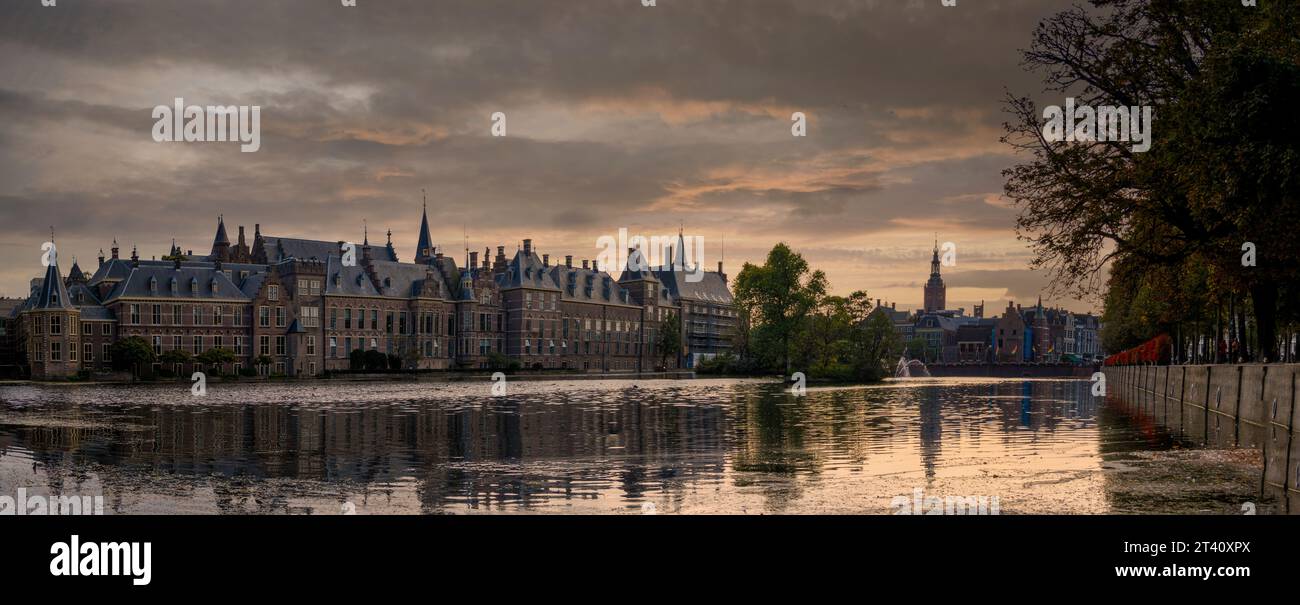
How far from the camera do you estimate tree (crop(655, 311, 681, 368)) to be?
14900cm

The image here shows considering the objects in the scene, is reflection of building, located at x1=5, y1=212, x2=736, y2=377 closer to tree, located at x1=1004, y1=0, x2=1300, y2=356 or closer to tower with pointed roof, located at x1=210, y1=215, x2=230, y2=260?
tower with pointed roof, located at x1=210, y1=215, x2=230, y2=260

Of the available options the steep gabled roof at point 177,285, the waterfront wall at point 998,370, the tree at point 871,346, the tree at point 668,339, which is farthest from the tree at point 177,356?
the waterfront wall at point 998,370

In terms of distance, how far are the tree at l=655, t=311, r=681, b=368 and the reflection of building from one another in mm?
1505

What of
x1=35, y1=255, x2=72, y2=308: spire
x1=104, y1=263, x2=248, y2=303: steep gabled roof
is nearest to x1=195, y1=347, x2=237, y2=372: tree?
x1=104, y1=263, x2=248, y2=303: steep gabled roof

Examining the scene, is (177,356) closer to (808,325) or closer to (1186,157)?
(808,325)

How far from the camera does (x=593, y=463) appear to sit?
18828 millimetres

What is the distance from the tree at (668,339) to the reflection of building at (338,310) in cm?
151

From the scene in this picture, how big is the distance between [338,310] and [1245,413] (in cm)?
9376

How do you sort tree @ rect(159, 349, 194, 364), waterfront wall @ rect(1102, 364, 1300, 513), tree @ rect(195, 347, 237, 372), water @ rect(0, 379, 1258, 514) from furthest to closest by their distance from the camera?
tree @ rect(159, 349, 194, 364) < tree @ rect(195, 347, 237, 372) < waterfront wall @ rect(1102, 364, 1300, 513) < water @ rect(0, 379, 1258, 514)

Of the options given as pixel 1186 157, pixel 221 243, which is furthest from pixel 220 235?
pixel 1186 157

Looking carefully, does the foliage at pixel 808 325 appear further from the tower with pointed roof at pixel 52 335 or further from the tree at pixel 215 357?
the tower with pointed roof at pixel 52 335

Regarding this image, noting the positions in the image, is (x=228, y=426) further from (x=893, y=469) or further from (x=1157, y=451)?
(x=1157, y=451)

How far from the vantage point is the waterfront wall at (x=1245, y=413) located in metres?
17.1
